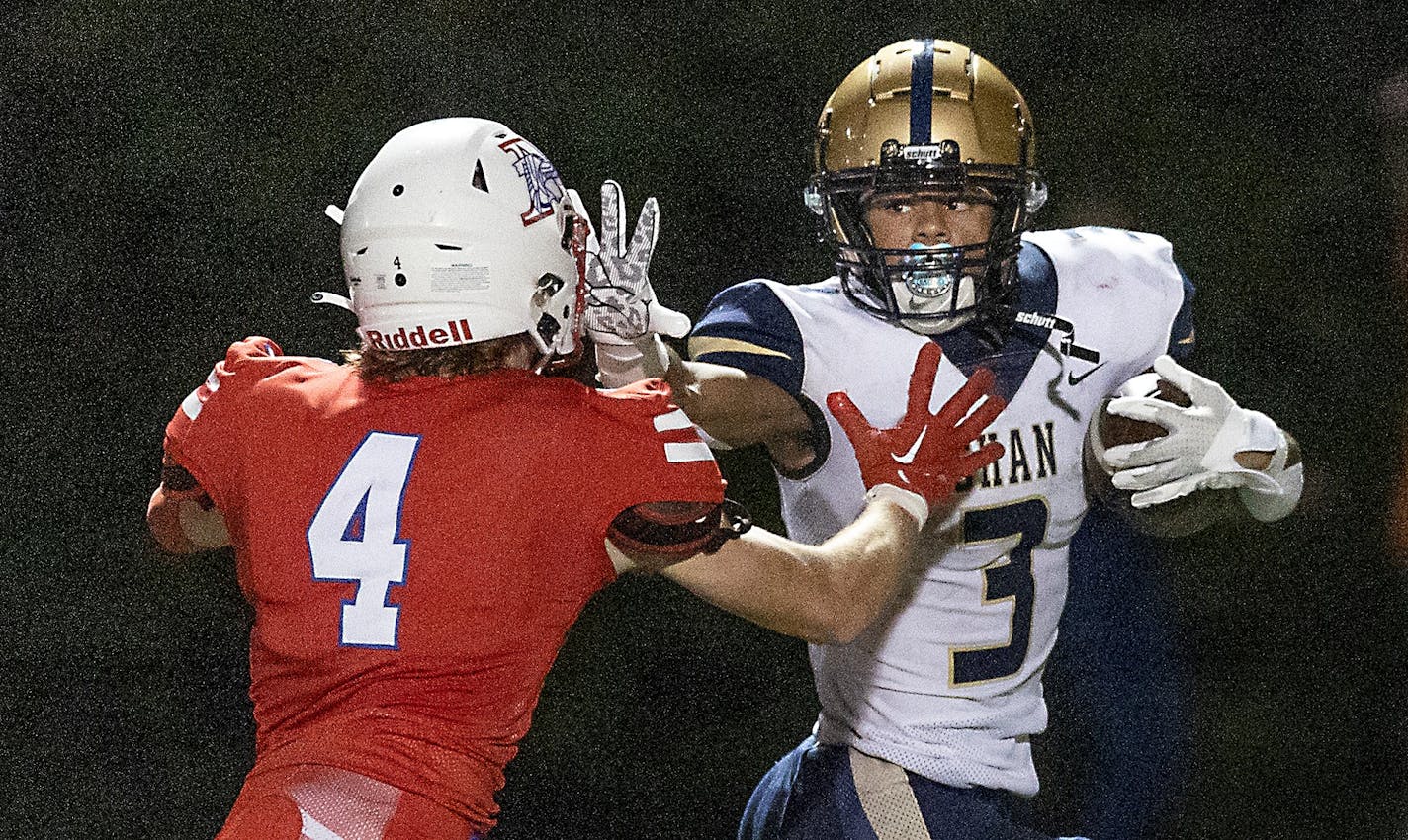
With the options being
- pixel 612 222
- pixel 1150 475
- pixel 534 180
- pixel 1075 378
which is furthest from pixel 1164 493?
pixel 534 180

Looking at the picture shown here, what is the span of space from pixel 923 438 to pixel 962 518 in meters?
0.28

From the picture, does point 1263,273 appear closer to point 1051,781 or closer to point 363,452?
point 1051,781

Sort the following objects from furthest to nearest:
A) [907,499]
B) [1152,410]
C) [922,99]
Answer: [922,99] < [1152,410] < [907,499]

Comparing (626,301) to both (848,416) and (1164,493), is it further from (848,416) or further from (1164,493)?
(1164,493)

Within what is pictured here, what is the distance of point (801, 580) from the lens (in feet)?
5.42

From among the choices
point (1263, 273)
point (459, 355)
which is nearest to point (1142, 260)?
point (1263, 273)

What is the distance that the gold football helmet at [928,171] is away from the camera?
2.01 meters

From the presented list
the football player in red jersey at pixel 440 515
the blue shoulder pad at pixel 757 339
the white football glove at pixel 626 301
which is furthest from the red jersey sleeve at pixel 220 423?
the blue shoulder pad at pixel 757 339

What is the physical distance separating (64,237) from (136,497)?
0.55 m

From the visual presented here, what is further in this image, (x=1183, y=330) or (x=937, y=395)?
(x=1183, y=330)

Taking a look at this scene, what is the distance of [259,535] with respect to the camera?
1601 millimetres

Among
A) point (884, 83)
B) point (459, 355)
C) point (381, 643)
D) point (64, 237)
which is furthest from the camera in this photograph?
point (64, 237)

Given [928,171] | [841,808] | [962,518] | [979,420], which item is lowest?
[841,808]

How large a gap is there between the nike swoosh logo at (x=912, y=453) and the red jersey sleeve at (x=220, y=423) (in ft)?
2.42
